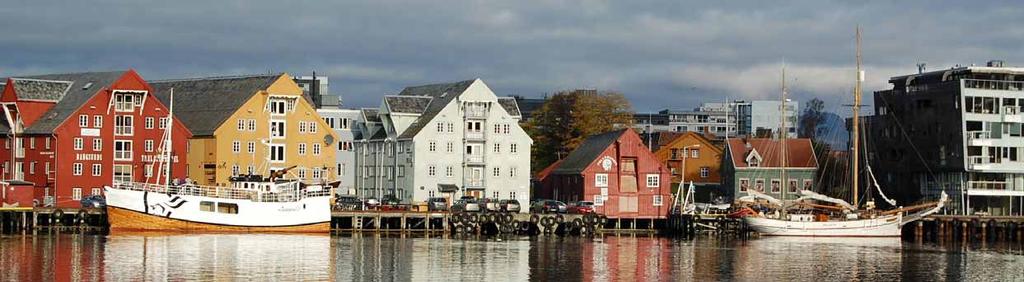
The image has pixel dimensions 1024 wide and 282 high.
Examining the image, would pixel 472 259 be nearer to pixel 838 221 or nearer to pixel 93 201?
pixel 93 201

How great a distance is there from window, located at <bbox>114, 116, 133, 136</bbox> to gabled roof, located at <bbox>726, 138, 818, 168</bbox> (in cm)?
4711

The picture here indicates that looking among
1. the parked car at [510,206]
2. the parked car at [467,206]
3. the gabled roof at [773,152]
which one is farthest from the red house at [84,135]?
the gabled roof at [773,152]

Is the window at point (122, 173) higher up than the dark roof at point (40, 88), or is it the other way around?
the dark roof at point (40, 88)

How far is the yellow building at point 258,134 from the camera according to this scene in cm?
11481

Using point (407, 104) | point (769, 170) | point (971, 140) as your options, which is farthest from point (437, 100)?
point (971, 140)

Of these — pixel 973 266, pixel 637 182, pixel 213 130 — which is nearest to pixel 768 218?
pixel 637 182

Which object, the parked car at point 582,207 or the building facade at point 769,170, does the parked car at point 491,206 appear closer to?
the parked car at point 582,207

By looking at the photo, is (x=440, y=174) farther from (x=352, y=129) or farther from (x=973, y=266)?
(x=973, y=266)

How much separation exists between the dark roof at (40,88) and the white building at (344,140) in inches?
854

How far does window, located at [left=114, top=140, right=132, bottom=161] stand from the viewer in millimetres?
111438

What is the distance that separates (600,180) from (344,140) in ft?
81.7

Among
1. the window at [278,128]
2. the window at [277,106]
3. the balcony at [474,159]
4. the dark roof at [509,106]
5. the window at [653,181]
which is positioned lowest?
the window at [653,181]

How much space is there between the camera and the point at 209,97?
12131cm

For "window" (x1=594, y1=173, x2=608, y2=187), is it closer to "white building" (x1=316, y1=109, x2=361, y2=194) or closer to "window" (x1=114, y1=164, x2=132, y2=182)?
"white building" (x1=316, y1=109, x2=361, y2=194)
